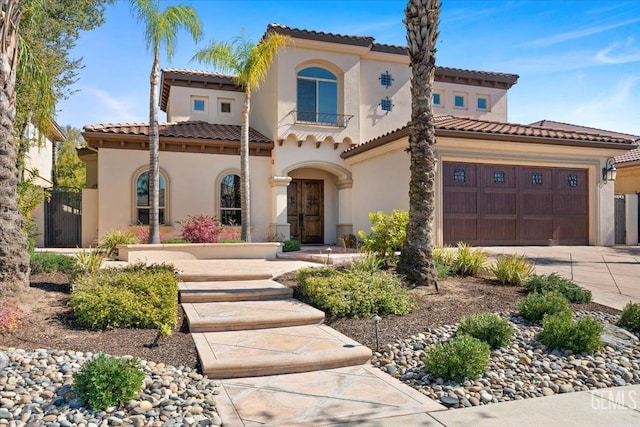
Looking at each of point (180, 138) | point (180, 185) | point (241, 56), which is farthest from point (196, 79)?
point (241, 56)

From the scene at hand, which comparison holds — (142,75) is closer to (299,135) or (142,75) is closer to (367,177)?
(299,135)

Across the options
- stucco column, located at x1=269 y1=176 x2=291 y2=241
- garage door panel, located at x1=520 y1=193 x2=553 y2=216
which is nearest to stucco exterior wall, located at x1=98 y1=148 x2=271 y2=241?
stucco column, located at x1=269 y1=176 x2=291 y2=241

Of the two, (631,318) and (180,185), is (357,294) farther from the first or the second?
(180,185)

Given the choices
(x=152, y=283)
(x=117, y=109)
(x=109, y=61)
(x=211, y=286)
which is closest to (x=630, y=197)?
(x=211, y=286)

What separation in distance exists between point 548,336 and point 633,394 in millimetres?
1174

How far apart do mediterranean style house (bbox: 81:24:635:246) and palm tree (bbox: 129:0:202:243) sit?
2.23 metres

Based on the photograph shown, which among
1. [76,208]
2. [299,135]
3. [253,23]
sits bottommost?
[76,208]

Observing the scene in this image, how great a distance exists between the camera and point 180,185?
1661 centimetres

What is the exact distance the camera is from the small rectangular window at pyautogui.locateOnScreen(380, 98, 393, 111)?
19.1 m

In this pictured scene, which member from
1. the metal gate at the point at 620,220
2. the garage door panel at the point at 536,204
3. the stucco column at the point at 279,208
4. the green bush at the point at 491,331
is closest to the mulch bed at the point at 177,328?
the green bush at the point at 491,331

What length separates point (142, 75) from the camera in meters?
15.4

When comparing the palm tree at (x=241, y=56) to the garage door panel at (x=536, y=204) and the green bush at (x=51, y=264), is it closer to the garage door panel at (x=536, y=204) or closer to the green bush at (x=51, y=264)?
the green bush at (x=51, y=264)

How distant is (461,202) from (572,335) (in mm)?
8496

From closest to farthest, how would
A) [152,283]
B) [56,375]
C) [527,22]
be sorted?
[56,375]
[152,283]
[527,22]
